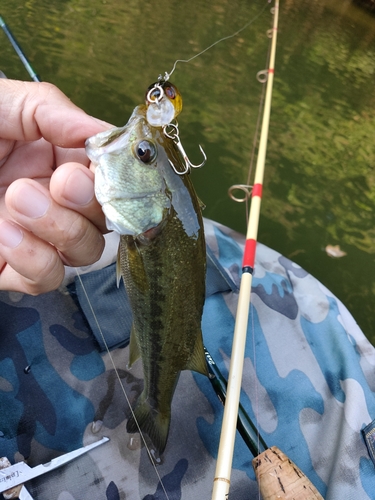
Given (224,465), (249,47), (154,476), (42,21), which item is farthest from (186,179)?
(249,47)

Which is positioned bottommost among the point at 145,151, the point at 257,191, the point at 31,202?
the point at 257,191

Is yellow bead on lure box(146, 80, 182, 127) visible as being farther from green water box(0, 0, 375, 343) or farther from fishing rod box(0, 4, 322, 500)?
green water box(0, 0, 375, 343)

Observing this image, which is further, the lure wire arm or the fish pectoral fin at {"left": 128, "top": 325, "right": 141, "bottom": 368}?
the fish pectoral fin at {"left": 128, "top": 325, "right": 141, "bottom": 368}

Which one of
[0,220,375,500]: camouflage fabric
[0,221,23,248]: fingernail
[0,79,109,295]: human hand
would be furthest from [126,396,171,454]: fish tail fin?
[0,221,23,248]: fingernail

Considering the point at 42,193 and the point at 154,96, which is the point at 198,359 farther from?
the point at 154,96

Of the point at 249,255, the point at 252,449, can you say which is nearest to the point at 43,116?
the point at 249,255

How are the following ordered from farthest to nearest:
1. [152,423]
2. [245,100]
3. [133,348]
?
[245,100]
[152,423]
[133,348]
